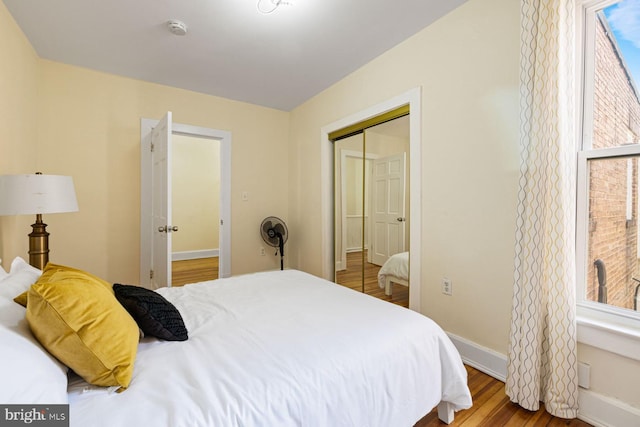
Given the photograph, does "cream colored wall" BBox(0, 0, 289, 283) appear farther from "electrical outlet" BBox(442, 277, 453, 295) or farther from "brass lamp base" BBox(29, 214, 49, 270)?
"electrical outlet" BBox(442, 277, 453, 295)

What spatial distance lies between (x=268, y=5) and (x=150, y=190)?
7.46ft

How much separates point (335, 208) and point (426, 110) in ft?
5.21

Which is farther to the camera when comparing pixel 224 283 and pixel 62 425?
pixel 224 283

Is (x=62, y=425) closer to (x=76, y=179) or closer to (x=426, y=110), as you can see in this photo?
(x=426, y=110)

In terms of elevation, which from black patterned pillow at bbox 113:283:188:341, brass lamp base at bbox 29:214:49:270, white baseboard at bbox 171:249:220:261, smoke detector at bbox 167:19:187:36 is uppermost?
smoke detector at bbox 167:19:187:36

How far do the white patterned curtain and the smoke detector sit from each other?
2315 mm

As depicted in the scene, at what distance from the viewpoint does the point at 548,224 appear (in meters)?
1.50

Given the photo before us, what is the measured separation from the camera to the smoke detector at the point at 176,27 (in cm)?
215

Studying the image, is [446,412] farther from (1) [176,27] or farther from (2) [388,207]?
(1) [176,27]

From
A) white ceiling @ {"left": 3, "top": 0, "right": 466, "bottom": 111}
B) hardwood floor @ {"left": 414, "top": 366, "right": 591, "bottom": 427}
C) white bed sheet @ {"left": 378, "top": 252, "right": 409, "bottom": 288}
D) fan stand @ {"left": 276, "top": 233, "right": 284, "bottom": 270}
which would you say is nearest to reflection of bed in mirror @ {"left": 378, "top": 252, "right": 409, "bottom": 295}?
white bed sheet @ {"left": 378, "top": 252, "right": 409, "bottom": 288}

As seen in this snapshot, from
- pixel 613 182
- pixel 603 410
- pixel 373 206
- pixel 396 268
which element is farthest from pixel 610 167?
pixel 373 206

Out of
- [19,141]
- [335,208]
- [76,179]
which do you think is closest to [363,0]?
[335,208]

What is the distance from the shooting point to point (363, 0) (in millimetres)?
1937

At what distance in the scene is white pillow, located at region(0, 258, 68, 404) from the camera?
2.13ft
